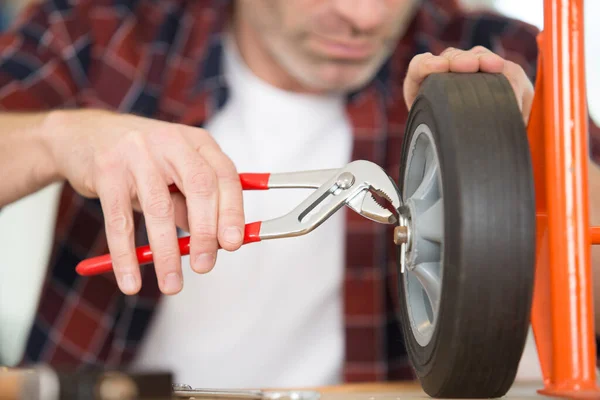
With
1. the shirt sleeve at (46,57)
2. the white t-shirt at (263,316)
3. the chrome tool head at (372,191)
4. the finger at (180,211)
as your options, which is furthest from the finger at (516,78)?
the shirt sleeve at (46,57)

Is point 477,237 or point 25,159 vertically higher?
point 25,159

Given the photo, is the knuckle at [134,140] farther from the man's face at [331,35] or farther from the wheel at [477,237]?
the man's face at [331,35]

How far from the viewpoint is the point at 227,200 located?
65 centimetres

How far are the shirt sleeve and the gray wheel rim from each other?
79 cm

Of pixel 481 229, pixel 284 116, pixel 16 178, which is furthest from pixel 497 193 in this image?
pixel 284 116

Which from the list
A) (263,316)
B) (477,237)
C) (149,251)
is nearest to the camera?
(477,237)

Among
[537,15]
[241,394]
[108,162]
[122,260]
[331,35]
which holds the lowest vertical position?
A: [241,394]

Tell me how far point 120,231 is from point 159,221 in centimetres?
4

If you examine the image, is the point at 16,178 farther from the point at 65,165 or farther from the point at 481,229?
the point at 481,229

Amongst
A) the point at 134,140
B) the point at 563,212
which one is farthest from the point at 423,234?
the point at 134,140

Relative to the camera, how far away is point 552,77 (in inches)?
22.0

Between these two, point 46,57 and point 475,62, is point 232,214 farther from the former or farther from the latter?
point 46,57

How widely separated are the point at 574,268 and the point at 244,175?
1.07 ft

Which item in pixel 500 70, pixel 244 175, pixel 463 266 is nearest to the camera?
pixel 463 266
